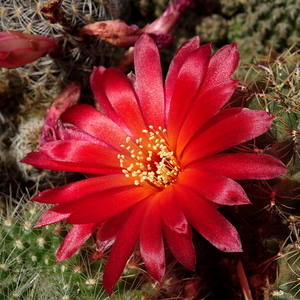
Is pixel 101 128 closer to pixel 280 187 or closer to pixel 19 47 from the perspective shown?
pixel 19 47

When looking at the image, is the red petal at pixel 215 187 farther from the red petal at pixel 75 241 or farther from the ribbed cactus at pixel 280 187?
the red petal at pixel 75 241

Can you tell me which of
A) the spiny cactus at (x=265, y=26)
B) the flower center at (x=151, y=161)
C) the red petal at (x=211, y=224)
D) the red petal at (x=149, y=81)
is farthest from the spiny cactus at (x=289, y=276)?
the spiny cactus at (x=265, y=26)

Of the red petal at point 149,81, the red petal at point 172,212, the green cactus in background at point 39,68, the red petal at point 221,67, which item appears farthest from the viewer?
the green cactus in background at point 39,68

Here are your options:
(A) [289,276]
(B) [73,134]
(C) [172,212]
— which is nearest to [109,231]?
(C) [172,212]

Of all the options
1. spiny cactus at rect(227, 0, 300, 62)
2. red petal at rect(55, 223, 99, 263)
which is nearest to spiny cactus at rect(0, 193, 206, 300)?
red petal at rect(55, 223, 99, 263)

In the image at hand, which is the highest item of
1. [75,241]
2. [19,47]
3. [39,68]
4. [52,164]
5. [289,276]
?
[19,47]

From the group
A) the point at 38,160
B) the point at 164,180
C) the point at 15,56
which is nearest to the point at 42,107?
the point at 15,56
